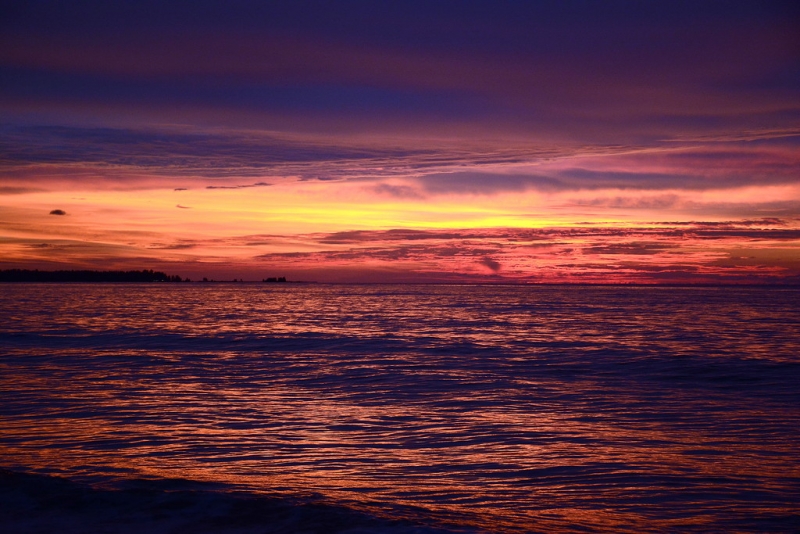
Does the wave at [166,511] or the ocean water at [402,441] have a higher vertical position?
the wave at [166,511]

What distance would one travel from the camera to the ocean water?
28.3 feet

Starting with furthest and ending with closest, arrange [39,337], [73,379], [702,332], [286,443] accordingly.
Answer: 1. [702,332]
2. [39,337]
3. [73,379]
4. [286,443]

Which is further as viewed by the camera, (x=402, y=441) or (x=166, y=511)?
(x=402, y=441)

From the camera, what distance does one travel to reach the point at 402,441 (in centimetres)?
1262

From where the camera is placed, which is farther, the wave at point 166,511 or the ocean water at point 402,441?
the ocean water at point 402,441

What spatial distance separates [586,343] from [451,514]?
24390mm

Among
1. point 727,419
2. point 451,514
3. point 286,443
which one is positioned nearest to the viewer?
point 451,514

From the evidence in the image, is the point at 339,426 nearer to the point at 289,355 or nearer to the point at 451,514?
the point at 451,514

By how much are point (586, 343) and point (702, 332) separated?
33.1ft

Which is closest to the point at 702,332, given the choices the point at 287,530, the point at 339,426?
the point at 339,426

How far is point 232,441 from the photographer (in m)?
12.5

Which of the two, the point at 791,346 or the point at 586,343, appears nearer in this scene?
the point at 791,346

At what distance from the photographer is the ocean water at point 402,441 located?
864cm

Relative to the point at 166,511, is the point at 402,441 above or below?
below
